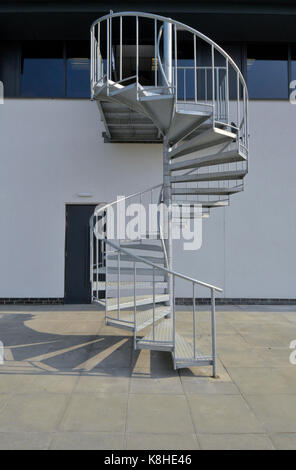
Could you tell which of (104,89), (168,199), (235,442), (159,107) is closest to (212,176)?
(168,199)

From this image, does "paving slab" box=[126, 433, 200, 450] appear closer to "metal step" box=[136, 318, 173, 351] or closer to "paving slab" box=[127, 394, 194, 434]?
"paving slab" box=[127, 394, 194, 434]

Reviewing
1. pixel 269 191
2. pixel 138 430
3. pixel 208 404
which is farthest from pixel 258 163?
pixel 138 430

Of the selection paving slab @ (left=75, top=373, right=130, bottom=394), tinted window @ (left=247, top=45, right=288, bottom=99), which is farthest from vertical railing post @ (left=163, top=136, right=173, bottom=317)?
tinted window @ (left=247, top=45, right=288, bottom=99)

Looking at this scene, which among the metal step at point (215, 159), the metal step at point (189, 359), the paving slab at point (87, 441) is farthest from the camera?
the metal step at point (215, 159)

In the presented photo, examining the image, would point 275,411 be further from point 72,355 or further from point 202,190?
point 202,190

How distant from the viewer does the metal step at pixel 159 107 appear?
3.14 meters

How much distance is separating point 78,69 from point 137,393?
5850mm

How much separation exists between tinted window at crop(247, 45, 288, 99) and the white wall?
680mm

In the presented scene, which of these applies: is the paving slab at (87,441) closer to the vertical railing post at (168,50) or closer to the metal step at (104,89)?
the metal step at (104,89)

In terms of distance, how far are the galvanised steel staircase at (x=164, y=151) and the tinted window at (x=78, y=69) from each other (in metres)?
0.39

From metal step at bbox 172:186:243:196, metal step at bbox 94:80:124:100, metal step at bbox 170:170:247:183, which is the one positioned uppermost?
metal step at bbox 94:80:124:100

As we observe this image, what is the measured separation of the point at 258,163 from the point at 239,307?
8.48ft

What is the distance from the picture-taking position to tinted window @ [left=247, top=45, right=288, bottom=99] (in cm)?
595

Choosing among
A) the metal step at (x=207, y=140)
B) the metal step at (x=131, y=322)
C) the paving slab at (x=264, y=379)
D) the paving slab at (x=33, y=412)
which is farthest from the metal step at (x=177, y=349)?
the metal step at (x=207, y=140)
